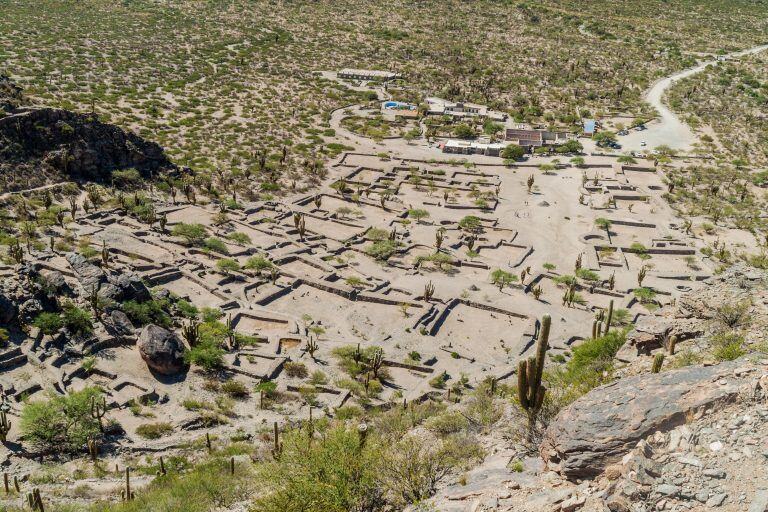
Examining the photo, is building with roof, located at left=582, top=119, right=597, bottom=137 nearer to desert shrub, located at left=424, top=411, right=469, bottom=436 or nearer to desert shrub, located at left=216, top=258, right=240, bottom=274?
desert shrub, located at left=216, top=258, right=240, bottom=274

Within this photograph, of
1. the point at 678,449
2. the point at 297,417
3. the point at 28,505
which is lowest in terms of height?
the point at 297,417

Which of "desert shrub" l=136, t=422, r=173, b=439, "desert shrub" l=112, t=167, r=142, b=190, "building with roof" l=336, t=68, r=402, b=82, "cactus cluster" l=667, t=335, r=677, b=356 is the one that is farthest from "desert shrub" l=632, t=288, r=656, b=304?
"building with roof" l=336, t=68, r=402, b=82

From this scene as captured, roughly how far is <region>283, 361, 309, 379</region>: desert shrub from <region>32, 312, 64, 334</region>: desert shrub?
1280cm

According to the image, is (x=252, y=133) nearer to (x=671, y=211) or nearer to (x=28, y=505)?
(x=671, y=211)

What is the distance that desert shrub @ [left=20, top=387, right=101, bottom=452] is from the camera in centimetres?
2566

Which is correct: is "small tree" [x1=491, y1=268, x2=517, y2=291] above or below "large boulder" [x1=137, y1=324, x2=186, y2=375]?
below

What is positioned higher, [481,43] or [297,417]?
[481,43]

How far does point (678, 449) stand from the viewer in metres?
12.5

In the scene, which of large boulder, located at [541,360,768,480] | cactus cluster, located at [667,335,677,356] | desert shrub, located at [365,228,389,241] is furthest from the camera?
desert shrub, located at [365,228,389,241]

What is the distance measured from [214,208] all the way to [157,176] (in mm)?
7869

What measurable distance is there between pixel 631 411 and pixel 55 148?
57053 millimetres

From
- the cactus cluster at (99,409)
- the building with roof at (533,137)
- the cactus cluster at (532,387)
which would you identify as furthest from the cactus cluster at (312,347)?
the building with roof at (533,137)

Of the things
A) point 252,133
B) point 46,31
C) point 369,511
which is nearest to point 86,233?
point 252,133

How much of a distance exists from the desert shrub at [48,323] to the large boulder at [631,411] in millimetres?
28639
